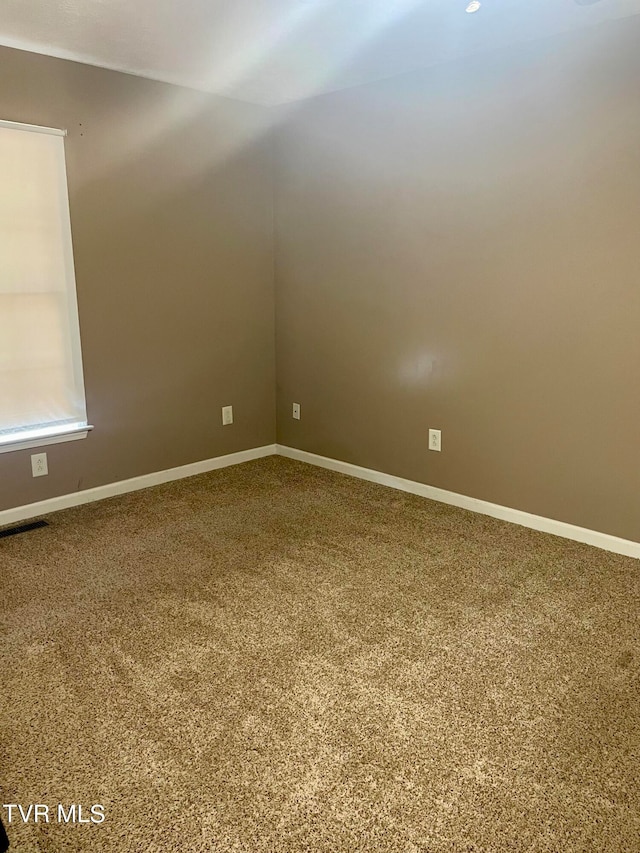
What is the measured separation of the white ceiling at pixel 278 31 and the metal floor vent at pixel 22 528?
222 centimetres

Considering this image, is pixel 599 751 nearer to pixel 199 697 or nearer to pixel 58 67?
pixel 199 697

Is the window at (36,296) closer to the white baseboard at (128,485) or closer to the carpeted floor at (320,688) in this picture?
the white baseboard at (128,485)

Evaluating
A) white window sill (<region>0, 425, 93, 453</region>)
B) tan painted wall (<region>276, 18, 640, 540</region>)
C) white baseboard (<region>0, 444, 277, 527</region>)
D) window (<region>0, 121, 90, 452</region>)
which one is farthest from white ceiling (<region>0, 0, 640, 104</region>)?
white baseboard (<region>0, 444, 277, 527</region>)

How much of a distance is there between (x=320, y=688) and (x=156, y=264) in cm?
252

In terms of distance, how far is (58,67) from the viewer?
3.01 metres

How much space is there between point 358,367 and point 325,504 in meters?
0.87

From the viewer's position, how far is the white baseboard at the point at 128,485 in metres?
3.24

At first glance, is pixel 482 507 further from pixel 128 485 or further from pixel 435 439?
pixel 128 485

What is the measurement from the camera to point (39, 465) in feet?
10.7

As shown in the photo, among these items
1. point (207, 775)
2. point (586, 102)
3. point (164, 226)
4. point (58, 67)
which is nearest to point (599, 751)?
point (207, 775)

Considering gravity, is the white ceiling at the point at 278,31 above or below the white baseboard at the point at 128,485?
above

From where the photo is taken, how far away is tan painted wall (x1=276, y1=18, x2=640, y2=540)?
2725mm

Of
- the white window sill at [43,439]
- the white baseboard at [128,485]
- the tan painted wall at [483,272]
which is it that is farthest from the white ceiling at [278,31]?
the white baseboard at [128,485]

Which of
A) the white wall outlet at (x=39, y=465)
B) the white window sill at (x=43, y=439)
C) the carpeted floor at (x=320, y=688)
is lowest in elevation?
the carpeted floor at (x=320, y=688)
